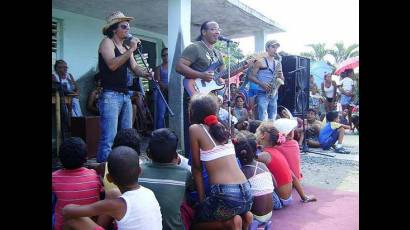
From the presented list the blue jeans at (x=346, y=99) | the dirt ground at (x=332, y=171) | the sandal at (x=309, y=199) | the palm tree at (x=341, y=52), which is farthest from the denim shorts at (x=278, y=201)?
the palm tree at (x=341, y=52)

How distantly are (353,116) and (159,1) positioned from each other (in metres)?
7.32

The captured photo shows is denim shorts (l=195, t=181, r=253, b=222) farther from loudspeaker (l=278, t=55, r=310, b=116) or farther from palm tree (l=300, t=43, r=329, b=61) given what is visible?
palm tree (l=300, t=43, r=329, b=61)

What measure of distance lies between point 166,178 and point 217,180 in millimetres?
411

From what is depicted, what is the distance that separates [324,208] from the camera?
4.12m

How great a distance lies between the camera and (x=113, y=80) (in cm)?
381

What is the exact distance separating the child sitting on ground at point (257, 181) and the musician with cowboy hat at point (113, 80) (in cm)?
123

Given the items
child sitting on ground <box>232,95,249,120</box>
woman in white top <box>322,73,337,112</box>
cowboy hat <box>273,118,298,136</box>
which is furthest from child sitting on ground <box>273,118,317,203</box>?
woman in white top <box>322,73,337,112</box>

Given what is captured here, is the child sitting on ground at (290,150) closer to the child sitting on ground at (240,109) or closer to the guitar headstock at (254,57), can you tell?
the guitar headstock at (254,57)

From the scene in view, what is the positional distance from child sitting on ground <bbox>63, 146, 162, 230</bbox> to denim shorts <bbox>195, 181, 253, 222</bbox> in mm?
579

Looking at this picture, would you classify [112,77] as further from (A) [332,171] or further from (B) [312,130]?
(B) [312,130]

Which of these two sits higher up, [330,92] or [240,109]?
[330,92]

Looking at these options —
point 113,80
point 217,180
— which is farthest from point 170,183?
point 113,80
